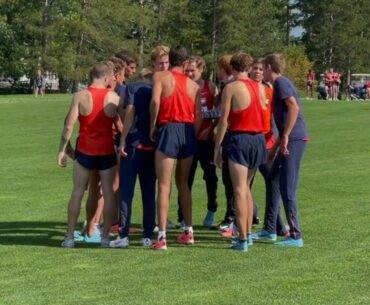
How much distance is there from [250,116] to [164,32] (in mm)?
68300

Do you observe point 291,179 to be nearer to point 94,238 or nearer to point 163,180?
point 163,180

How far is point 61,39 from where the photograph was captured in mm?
66625

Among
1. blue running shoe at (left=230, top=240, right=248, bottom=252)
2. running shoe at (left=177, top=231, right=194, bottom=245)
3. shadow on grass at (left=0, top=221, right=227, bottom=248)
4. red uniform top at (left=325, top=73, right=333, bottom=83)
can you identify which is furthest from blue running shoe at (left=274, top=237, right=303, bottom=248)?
red uniform top at (left=325, top=73, right=333, bottom=83)

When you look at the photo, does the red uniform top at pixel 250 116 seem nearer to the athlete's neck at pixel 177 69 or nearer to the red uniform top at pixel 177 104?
the red uniform top at pixel 177 104

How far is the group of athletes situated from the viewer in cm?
831

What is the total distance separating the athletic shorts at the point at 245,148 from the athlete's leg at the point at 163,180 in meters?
0.64

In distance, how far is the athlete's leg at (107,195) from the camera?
8711 millimetres

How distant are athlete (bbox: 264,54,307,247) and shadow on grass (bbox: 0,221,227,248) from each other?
889 mm

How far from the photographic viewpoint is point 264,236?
30.0 ft

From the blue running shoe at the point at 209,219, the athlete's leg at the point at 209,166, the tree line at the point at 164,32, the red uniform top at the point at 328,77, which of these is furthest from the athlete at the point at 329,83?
the blue running shoe at the point at 209,219

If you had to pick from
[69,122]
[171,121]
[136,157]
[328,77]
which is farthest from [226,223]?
[328,77]

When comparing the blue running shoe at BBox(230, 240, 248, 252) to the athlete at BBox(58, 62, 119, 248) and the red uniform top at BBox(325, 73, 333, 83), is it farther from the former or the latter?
the red uniform top at BBox(325, 73, 333, 83)

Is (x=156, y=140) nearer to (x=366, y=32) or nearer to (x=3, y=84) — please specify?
(x=3, y=84)

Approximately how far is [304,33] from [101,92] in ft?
296
